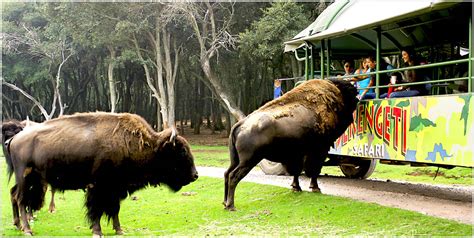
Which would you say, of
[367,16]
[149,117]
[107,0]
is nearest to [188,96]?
[149,117]

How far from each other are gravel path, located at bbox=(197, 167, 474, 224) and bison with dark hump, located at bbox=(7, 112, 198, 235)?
164 inches

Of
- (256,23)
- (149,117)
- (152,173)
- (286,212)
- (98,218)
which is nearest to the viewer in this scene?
(98,218)

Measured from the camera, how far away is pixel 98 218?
372 inches

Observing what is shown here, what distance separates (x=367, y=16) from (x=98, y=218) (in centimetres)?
670

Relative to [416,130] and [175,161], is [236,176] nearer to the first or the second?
[175,161]

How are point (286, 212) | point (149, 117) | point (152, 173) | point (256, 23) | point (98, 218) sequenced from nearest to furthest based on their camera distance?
1. point (98, 218)
2. point (152, 173)
3. point (286, 212)
4. point (256, 23)
5. point (149, 117)

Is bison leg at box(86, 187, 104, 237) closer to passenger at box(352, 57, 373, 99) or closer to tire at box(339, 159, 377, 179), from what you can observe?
passenger at box(352, 57, 373, 99)

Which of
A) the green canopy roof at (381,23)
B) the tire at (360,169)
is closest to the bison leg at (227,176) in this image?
the green canopy roof at (381,23)

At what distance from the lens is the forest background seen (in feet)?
94.8

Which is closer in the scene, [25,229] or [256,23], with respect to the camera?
[25,229]

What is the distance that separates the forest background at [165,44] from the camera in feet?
94.8

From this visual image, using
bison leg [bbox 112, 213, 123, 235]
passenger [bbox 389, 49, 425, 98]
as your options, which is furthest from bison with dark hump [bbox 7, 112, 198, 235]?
passenger [bbox 389, 49, 425, 98]

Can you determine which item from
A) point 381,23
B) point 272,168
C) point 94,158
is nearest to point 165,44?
point 272,168

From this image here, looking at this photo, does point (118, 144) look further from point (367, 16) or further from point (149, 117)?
point (149, 117)
